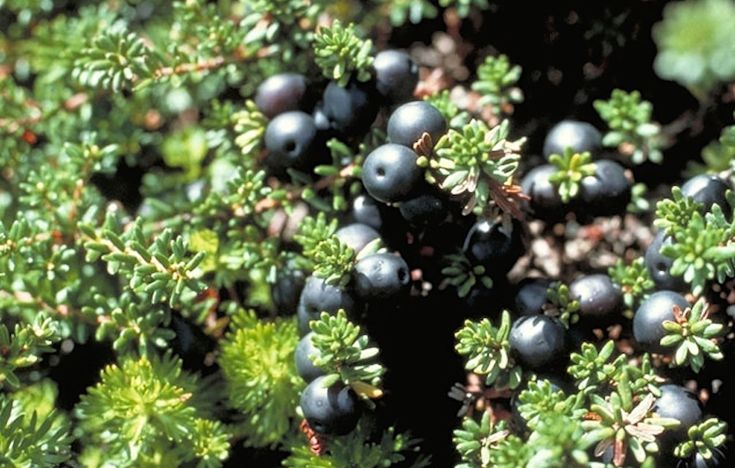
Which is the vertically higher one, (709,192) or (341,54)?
(341,54)

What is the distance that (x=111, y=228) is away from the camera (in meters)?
1.99

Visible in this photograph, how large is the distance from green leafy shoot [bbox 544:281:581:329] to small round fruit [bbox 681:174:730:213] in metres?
0.32

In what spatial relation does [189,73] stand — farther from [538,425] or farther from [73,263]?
[538,425]

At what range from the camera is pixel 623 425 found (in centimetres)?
170

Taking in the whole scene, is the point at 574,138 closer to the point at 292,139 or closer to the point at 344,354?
the point at 292,139

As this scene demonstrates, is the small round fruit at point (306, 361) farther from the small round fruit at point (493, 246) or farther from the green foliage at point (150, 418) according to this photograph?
the small round fruit at point (493, 246)

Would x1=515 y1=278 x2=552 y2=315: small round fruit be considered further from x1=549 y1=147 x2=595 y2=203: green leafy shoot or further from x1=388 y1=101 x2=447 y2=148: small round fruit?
x1=388 y1=101 x2=447 y2=148: small round fruit

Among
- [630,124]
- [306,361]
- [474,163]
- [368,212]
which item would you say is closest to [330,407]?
[306,361]

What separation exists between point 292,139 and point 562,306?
702 mm

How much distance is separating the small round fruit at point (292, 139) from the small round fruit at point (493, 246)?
0.42 m

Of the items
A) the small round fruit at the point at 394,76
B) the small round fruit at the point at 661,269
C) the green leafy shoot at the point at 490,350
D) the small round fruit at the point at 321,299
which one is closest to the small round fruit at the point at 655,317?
the small round fruit at the point at 661,269

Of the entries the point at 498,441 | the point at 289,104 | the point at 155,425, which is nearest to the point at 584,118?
the point at 289,104

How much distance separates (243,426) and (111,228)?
53cm

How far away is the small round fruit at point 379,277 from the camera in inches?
73.3
